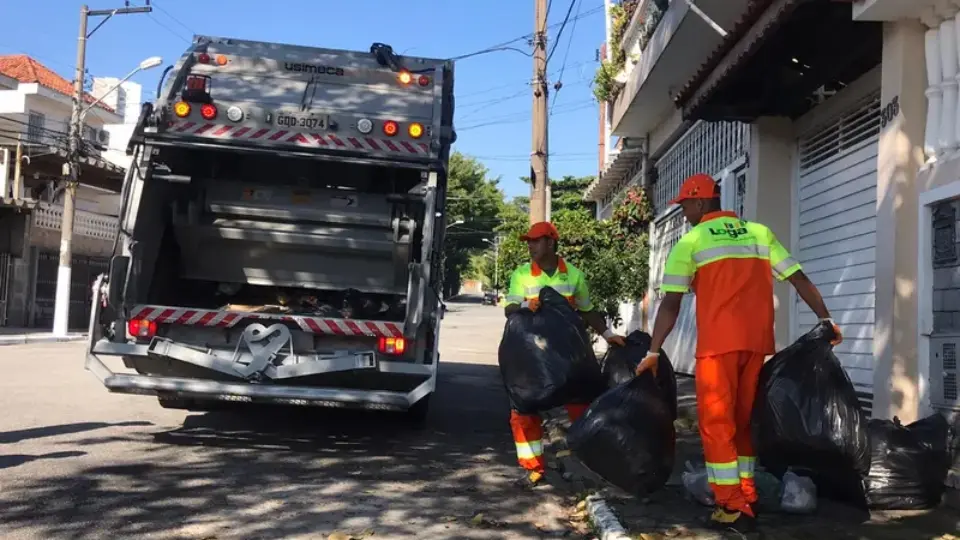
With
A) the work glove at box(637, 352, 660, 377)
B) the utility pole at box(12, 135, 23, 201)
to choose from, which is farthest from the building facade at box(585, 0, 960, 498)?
the utility pole at box(12, 135, 23, 201)

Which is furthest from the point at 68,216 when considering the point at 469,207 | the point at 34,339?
the point at 469,207

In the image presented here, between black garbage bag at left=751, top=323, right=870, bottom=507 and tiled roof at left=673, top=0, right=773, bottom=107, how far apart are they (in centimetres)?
301

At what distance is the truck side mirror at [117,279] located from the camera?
236 inches

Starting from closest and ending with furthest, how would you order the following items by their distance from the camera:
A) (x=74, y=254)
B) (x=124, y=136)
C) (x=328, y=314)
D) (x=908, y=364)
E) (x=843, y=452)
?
(x=843, y=452)
(x=908, y=364)
(x=328, y=314)
(x=74, y=254)
(x=124, y=136)

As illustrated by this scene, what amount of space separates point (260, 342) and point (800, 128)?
537cm

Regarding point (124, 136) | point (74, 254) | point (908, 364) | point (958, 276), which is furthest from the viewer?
point (124, 136)

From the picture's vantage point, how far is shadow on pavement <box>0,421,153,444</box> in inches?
257

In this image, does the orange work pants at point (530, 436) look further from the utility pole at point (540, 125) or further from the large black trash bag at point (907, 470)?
the utility pole at point (540, 125)

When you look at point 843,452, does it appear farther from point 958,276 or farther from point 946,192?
point 946,192

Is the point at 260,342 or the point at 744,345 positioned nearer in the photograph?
the point at 744,345

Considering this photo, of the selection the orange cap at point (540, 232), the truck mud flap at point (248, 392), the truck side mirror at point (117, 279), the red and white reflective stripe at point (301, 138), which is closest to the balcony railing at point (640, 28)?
the red and white reflective stripe at point (301, 138)

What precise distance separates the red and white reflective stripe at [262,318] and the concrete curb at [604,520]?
1999 millimetres

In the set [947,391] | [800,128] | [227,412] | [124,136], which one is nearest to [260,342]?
[227,412]

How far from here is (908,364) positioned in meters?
5.19
